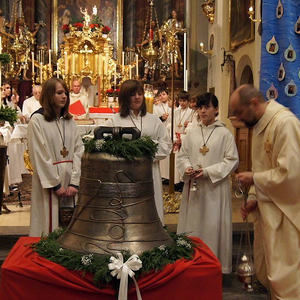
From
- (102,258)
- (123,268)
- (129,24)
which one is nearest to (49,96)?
(102,258)

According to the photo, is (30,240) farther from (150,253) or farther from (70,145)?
(70,145)

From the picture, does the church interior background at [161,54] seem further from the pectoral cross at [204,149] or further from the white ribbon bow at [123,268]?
the white ribbon bow at [123,268]

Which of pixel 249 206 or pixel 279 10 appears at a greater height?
pixel 279 10

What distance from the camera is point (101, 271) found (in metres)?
2.50

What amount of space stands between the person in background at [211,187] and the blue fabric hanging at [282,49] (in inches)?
70.6

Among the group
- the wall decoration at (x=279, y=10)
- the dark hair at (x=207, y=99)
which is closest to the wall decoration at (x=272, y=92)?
the wall decoration at (x=279, y=10)

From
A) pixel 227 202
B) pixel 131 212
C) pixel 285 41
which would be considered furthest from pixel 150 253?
pixel 285 41

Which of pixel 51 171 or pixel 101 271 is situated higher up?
pixel 51 171

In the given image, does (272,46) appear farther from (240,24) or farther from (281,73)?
(240,24)

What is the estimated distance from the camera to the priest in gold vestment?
11.7 ft

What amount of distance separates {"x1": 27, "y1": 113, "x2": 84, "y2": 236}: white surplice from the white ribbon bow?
186cm

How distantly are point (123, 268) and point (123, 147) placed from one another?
0.59 meters

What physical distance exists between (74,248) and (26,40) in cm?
1484

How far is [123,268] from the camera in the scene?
8.13ft
